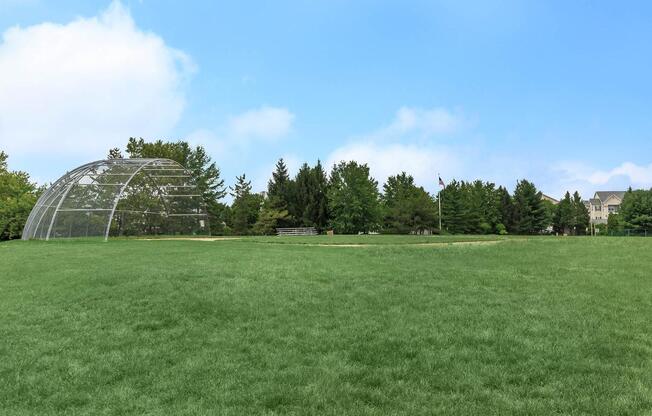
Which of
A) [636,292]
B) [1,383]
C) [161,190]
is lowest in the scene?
[1,383]

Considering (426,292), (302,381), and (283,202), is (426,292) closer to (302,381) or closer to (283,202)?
(302,381)

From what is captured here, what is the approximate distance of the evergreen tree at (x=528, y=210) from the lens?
212 ft

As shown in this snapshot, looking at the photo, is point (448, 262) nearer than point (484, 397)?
No

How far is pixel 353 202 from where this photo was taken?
2000 inches

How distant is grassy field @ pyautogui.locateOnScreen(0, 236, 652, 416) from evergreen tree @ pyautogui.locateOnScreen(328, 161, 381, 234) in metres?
39.4

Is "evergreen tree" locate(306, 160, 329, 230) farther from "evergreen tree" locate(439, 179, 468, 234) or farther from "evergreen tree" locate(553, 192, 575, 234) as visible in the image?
"evergreen tree" locate(553, 192, 575, 234)

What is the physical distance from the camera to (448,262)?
1323 cm

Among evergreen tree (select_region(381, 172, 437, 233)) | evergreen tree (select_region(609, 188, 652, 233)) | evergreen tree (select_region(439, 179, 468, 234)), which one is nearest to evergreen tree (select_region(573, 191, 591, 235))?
evergreen tree (select_region(609, 188, 652, 233))

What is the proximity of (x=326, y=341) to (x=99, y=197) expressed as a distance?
946 inches

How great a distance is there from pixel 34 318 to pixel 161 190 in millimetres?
26028

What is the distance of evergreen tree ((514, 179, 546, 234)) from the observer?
64.5m

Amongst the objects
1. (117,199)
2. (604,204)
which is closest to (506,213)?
(604,204)

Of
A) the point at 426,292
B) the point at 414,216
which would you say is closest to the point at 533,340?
the point at 426,292

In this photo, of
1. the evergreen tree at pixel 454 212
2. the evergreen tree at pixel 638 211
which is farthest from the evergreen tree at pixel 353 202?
the evergreen tree at pixel 638 211
